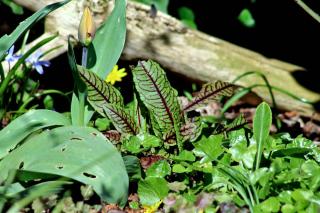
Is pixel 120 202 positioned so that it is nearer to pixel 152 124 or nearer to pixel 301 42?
pixel 152 124

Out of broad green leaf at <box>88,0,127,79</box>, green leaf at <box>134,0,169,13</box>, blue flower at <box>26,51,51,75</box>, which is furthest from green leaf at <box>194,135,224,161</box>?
green leaf at <box>134,0,169,13</box>

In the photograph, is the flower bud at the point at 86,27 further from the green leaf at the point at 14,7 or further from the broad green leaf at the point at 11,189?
the green leaf at the point at 14,7

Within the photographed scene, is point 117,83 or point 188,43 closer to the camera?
point 188,43

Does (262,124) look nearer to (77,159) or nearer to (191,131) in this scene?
(191,131)

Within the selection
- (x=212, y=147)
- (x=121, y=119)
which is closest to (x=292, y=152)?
(x=212, y=147)

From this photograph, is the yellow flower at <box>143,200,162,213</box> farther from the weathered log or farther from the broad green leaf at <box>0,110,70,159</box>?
the weathered log

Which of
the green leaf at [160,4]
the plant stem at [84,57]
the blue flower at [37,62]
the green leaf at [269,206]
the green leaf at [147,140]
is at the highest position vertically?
the plant stem at [84,57]

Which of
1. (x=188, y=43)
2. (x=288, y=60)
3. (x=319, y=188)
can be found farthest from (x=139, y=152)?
(x=288, y=60)

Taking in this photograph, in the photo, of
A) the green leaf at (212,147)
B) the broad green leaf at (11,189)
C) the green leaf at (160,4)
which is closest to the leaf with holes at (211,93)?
the green leaf at (212,147)
